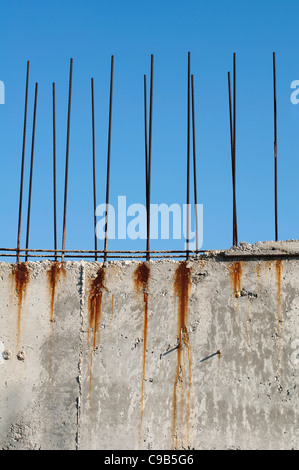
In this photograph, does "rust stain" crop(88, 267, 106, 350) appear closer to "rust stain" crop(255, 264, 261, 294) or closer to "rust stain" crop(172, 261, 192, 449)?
"rust stain" crop(172, 261, 192, 449)

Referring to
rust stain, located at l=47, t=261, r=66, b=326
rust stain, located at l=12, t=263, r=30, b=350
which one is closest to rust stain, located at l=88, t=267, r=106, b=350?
rust stain, located at l=47, t=261, r=66, b=326

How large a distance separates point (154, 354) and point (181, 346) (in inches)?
11.8

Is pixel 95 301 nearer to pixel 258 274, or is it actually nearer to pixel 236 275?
pixel 236 275

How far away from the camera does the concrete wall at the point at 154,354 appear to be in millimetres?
5070

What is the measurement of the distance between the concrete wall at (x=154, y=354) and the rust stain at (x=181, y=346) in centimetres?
1

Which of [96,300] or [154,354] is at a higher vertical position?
[96,300]

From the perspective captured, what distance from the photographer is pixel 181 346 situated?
5.23 m

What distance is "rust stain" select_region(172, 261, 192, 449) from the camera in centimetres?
510

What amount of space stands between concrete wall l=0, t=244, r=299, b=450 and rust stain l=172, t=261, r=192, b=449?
0.04 feet

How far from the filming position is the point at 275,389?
16.6 feet

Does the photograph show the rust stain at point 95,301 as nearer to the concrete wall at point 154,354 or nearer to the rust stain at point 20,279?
the concrete wall at point 154,354

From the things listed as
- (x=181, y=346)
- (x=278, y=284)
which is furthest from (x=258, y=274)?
(x=181, y=346)

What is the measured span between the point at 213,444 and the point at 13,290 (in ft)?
8.95

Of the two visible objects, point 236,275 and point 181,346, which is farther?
point 236,275
